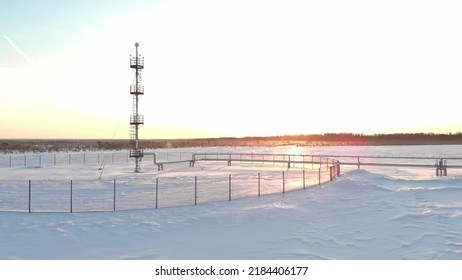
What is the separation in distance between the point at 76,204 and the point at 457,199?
19.7m

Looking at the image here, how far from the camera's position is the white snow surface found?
10.9 metres

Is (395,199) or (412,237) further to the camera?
(395,199)

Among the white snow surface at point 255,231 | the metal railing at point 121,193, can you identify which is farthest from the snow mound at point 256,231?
the metal railing at point 121,193

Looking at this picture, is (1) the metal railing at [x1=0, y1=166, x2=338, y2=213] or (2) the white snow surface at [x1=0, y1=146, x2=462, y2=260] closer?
(2) the white snow surface at [x1=0, y1=146, x2=462, y2=260]

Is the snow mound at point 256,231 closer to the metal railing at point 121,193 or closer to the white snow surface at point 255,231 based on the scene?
the white snow surface at point 255,231

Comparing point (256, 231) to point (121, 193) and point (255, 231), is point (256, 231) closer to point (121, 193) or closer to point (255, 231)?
point (255, 231)

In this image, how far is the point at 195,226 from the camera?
46.5 feet

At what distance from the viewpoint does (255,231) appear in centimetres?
1343

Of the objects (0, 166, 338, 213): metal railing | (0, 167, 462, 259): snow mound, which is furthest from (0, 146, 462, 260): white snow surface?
(0, 166, 338, 213): metal railing

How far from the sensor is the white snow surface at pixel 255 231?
1091cm

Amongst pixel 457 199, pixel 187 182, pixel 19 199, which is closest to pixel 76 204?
pixel 19 199

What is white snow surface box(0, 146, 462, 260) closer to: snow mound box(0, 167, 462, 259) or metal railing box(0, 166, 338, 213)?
snow mound box(0, 167, 462, 259)

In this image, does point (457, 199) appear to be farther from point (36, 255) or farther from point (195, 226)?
point (36, 255)

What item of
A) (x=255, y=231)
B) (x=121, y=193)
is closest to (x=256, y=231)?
(x=255, y=231)
